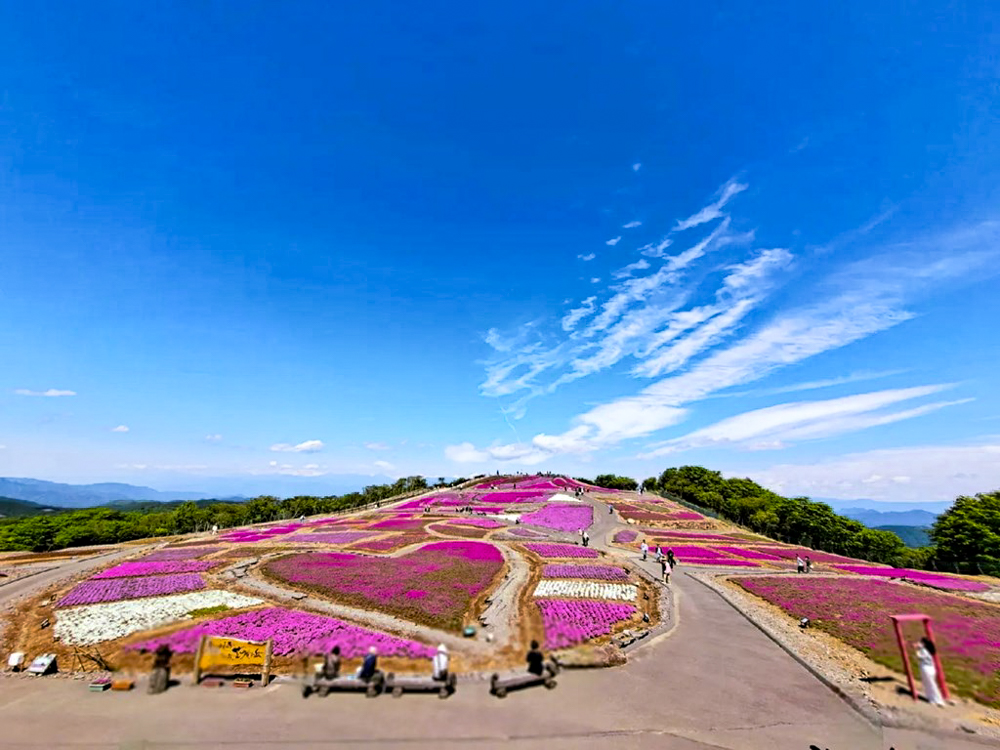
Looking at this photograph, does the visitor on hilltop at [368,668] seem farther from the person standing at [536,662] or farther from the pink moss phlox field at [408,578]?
the pink moss phlox field at [408,578]

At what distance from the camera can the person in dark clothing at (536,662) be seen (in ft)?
37.4

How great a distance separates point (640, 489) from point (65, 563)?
12757 centimetres

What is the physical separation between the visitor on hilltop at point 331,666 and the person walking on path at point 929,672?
47.0 ft

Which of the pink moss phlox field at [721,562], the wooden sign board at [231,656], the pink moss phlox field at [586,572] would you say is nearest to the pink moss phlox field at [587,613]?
the pink moss phlox field at [586,572]

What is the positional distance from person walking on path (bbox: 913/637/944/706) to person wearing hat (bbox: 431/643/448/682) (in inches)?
454

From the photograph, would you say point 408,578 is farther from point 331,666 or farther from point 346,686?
point 346,686

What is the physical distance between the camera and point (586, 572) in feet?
101

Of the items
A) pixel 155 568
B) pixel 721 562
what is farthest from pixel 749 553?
pixel 155 568

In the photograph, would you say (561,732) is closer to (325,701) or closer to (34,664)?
(325,701)

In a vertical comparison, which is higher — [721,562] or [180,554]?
[180,554]

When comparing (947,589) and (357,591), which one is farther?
(947,589)

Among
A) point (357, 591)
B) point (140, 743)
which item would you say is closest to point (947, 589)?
point (357, 591)

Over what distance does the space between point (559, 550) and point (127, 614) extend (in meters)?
33.7

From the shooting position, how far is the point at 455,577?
95.8 feet
